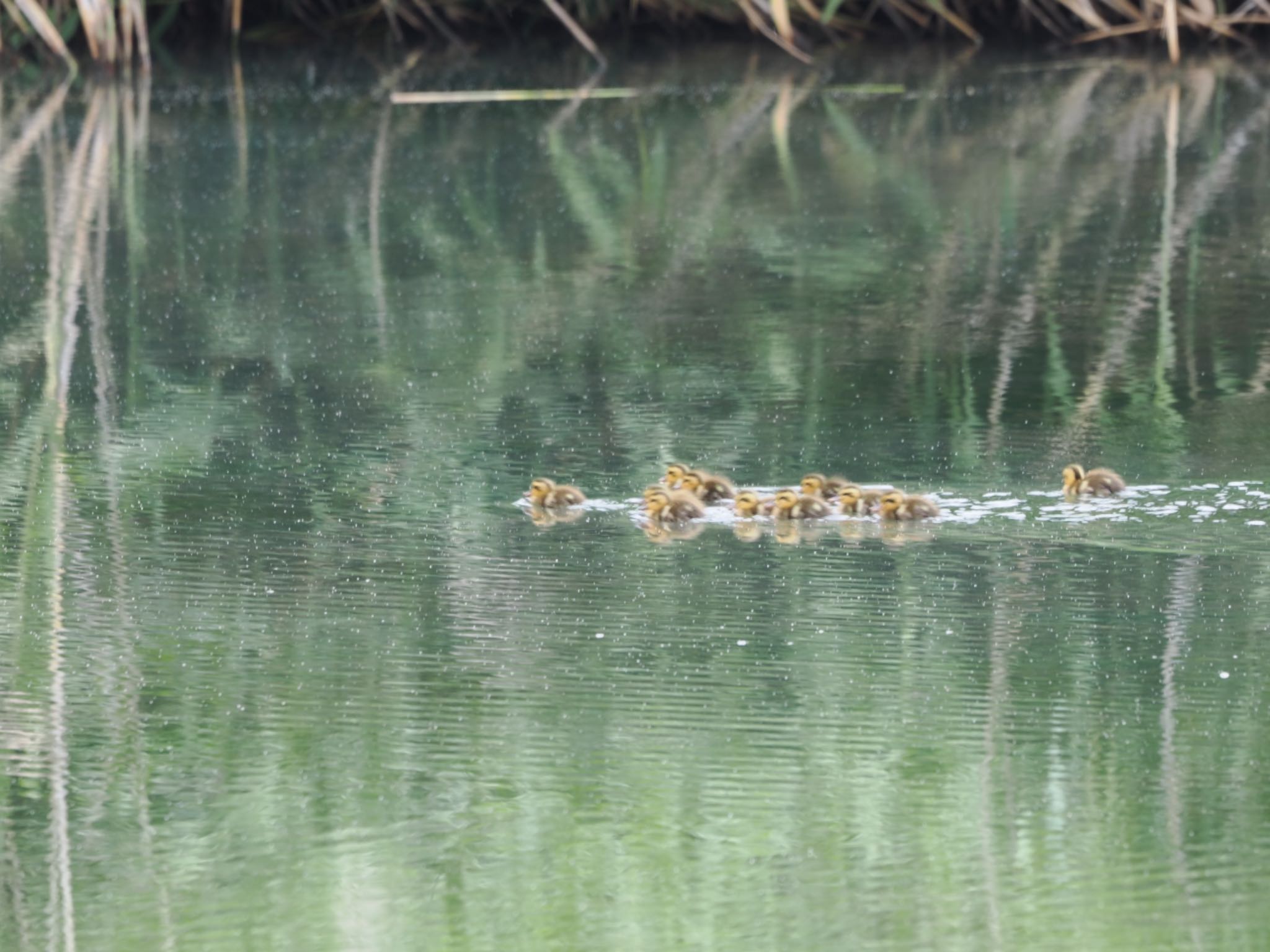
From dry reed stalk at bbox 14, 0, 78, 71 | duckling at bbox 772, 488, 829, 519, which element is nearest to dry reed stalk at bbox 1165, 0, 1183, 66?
dry reed stalk at bbox 14, 0, 78, 71

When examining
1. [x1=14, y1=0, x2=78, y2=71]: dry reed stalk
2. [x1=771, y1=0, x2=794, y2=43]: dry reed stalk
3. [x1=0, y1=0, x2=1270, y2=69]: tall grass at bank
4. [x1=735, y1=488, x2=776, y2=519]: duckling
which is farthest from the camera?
[x1=0, y1=0, x2=1270, y2=69]: tall grass at bank

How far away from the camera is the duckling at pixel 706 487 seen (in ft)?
20.5

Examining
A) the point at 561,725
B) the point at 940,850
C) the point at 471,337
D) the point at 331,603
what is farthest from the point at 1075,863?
the point at 471,337

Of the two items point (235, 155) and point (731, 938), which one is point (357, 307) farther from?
point (731, 938)

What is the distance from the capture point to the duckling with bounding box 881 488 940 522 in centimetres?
609

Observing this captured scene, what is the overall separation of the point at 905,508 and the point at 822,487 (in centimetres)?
22

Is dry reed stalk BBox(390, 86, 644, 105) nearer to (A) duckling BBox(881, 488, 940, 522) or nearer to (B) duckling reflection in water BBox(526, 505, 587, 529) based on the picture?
(B) duckling reflection in water BBox(526, 505, 587, 529)

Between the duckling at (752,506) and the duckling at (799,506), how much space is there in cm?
5

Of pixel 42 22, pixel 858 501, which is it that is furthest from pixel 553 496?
pixel 42 22

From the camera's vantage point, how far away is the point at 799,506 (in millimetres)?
6133

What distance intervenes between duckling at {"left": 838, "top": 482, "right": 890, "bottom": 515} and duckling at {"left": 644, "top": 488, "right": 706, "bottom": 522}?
358mm

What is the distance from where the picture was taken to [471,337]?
850cm

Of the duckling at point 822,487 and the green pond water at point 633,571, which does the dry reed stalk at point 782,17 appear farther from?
the duckling at point 822,487

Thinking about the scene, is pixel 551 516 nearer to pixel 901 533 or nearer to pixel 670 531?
pixel 670 531
